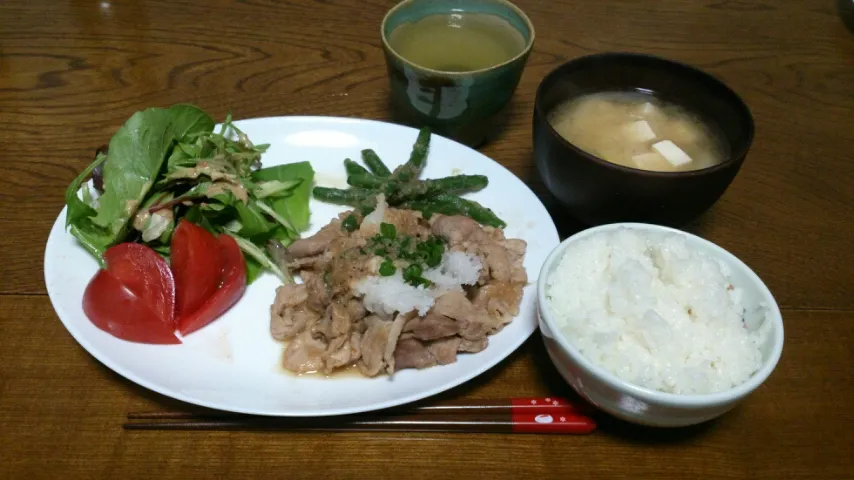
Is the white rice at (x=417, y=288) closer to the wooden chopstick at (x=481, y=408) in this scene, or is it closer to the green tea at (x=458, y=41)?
the wooden chopstick at (x=481, y=408)

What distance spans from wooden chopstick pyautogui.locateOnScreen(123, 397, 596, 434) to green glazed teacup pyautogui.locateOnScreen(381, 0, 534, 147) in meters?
1.31

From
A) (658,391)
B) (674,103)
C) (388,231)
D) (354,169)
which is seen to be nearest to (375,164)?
(354,169)

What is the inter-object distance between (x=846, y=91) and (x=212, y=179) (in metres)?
3.35

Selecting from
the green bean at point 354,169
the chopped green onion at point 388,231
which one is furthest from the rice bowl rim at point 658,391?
the green bean at point 354,169

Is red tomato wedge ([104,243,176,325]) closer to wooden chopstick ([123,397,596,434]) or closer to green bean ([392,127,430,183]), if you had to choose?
wooden chopstick ([123,397,596,434])

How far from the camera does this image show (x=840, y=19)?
3.99 m

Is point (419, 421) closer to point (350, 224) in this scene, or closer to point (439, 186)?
point (350, 224)

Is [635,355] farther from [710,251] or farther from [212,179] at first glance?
[212,179]

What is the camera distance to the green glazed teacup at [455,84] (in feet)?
8.36

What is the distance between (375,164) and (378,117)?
57 cm

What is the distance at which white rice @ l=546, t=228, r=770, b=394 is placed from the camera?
5.58 feet

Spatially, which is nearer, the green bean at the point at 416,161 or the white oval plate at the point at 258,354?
the white oval plate at the point at 258,354

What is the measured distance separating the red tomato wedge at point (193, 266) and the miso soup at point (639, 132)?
1.38m

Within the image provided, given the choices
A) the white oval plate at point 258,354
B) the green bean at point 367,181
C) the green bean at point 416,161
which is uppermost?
the green bean at point 416,161
